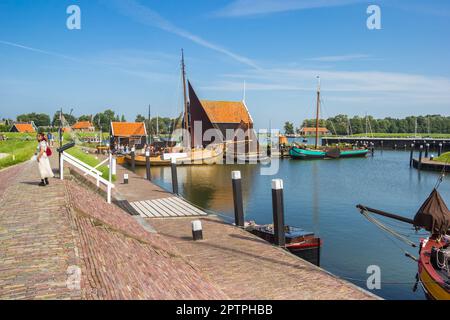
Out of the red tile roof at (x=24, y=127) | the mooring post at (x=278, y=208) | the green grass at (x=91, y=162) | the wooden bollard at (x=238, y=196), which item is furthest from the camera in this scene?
the red tile roof at (x=24, y=127)

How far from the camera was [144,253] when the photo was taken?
25.3 ft

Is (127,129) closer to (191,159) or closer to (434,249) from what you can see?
(191,159)

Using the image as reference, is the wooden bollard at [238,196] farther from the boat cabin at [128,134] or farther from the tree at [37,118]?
the tree at [37,118]

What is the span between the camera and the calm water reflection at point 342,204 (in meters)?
12.8

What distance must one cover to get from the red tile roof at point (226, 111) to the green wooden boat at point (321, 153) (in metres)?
14.4

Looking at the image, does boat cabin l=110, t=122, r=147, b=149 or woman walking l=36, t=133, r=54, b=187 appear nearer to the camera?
woman walking l=36, t=133, r=54, b=187

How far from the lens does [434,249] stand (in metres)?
9.66

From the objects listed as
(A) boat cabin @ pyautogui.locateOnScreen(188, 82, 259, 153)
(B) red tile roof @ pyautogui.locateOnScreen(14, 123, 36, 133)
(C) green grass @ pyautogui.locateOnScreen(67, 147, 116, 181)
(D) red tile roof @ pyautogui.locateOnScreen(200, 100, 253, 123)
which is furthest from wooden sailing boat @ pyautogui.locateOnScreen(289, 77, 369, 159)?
(B) red tile roof @ pyautogui.locateOnScreen(14, 123, 36, 133)

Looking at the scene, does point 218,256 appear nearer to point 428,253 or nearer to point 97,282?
point 97,282

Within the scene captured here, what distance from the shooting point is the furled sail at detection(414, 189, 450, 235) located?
985 centimetres

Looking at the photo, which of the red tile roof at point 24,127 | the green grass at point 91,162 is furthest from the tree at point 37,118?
the green grass at point 91,162

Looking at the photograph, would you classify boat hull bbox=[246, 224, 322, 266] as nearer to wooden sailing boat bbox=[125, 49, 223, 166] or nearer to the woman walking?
the woman walking
